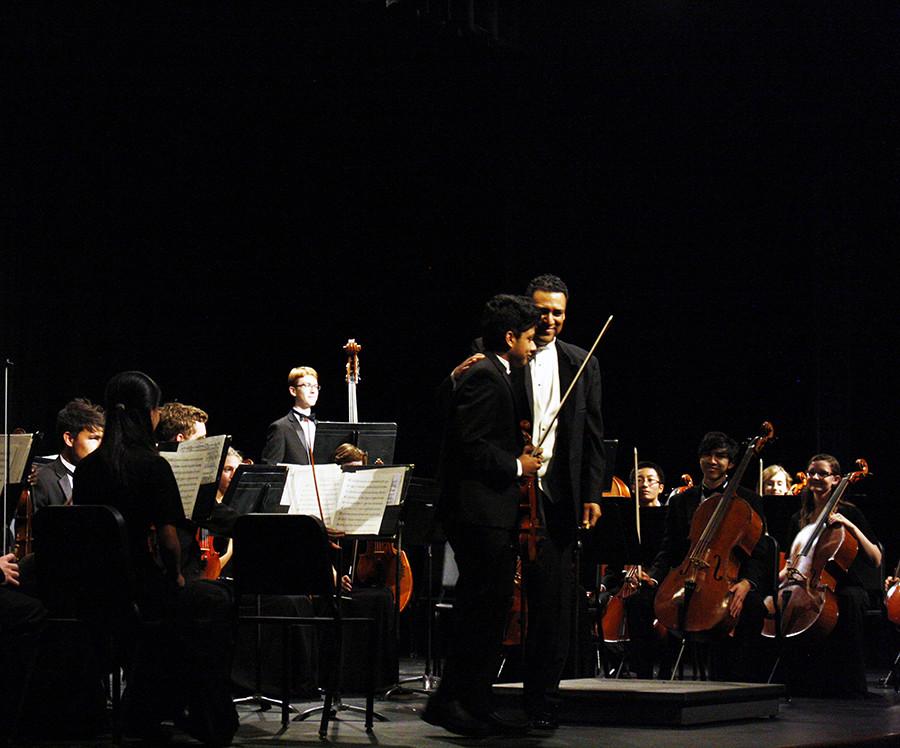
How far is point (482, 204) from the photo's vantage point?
9.22m

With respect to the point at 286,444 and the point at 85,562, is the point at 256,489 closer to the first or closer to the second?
the point at 85,562

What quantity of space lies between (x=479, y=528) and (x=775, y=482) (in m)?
4.06

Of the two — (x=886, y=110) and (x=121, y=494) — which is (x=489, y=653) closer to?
(x=121, y=494)

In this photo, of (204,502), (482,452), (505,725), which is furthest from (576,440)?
(204,502)

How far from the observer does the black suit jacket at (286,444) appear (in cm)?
706

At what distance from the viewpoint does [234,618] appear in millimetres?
4367

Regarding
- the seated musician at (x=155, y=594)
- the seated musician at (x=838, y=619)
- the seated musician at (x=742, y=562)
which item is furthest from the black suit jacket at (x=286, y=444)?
the seated musician at (x=155, y=594)

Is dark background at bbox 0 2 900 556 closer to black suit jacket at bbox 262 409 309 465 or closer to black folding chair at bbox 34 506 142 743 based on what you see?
black suit jacket at bbox 262 409 309 465

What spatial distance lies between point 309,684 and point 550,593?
1.69m

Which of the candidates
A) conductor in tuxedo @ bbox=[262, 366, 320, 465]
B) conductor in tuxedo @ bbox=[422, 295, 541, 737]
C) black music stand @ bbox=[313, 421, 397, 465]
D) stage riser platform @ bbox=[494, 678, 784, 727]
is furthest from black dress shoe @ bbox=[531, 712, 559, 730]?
conductor in tuxedo @ bbox=[262, 366, 320, 465]

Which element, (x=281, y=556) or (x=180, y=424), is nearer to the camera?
(x=281, y=556)

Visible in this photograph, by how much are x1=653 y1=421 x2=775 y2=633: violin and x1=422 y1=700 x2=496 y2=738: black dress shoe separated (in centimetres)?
201

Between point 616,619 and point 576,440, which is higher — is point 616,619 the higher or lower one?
the lower one

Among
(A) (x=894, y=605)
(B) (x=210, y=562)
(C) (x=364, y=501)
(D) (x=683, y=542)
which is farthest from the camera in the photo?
(A) (x=894, y=605)
